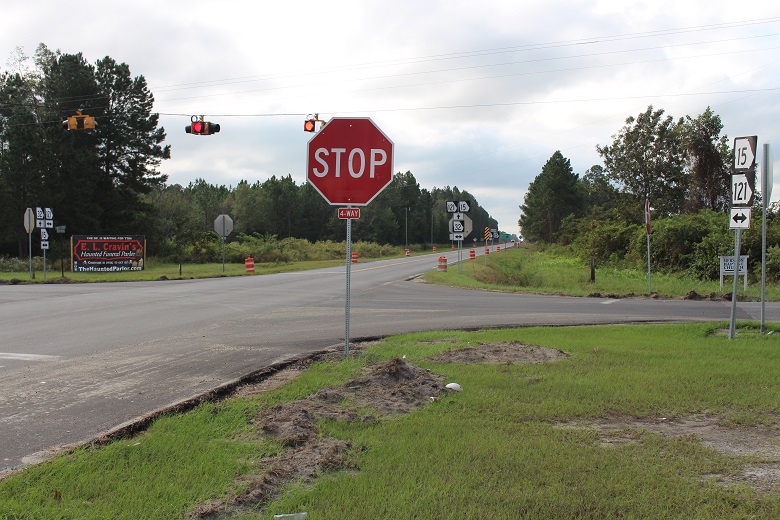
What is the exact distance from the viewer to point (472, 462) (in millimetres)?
4223

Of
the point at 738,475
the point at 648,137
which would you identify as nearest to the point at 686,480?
the point at 738,475

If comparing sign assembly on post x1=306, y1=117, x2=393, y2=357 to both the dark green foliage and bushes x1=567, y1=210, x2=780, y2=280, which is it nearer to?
bushes x1=567, y1=210, x2=780, y2=280

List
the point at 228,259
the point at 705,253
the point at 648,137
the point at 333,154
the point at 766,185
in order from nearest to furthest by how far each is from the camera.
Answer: the point at 333,154, the point at 766,185, the point at 705,253, the point at 228,259, the point at 648,137

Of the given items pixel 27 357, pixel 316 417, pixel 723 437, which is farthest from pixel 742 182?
pixel 27 357

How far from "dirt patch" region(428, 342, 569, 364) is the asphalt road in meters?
2.23

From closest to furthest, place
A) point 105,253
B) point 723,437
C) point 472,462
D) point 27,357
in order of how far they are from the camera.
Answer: point 472,462 < point 723,437 < point 27,357 < point 105,253

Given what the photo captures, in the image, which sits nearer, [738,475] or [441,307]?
[738,475]

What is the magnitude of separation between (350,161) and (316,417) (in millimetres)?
3732

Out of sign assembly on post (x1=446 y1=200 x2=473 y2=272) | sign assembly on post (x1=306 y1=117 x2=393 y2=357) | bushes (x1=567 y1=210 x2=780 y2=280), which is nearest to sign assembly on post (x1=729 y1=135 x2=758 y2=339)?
sign assembly on post (x1=306 y1=117 x2=393 y2=357)

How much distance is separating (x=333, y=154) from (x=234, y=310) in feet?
25.7

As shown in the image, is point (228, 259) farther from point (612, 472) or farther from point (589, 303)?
point (612, 472)

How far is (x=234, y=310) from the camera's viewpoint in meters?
14.6

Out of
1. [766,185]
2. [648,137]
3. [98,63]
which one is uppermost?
[98,63]

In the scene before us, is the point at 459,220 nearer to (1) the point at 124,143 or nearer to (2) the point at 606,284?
(2) the point at 606,284
